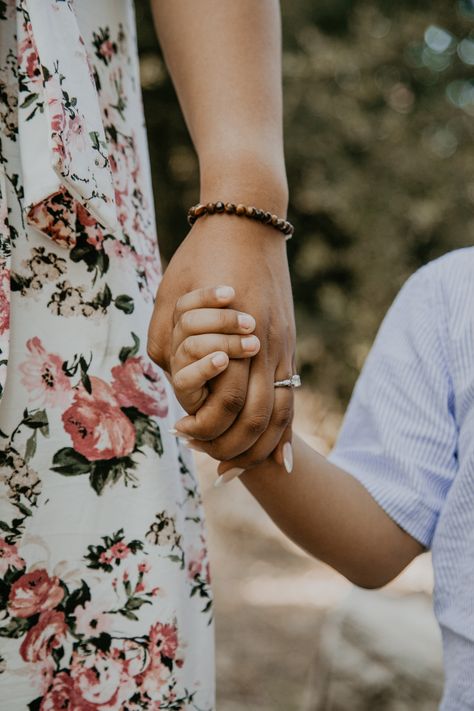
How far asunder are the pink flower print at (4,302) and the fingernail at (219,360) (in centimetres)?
21

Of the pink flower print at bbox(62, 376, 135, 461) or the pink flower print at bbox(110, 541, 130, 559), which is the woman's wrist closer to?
the pink flower print at bbox(62, 376, 135, 461)

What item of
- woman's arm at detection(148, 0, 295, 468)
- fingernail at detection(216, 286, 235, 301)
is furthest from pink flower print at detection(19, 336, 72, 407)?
fingernail at detection(216, 286, 235, 301)

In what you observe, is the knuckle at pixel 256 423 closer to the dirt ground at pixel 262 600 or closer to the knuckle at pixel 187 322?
the knuckle at pixel 187 322

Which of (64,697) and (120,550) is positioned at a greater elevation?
(120,550)

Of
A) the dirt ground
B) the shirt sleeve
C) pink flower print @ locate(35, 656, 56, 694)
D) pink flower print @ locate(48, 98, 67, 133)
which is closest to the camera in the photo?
pink flower print @ locate(48, 98, 67, 133)

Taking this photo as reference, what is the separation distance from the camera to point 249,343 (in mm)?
782

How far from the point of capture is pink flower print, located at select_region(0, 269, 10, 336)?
31.9 inches

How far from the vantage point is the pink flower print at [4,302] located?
81 cm

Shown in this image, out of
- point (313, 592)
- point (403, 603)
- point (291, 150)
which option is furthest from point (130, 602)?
point (291, 150)

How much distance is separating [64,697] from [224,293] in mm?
473

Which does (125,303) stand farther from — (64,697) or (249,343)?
(64,697)

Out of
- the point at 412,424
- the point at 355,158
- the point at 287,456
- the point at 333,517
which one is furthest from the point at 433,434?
the point at 355,158

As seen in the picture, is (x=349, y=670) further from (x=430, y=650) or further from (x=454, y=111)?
(x=454, y=111)

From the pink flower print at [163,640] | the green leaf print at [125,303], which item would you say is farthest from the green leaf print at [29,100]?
the pink flower print at [163,640]
